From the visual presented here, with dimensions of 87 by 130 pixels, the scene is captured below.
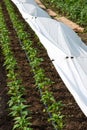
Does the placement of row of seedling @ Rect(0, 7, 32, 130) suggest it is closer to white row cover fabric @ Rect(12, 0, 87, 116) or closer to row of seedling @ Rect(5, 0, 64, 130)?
row of seedling @ Rect(5, 0, 64, 130)

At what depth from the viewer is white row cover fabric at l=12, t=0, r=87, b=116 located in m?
6.58

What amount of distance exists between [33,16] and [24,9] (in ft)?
7.13

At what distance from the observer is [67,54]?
8398mm

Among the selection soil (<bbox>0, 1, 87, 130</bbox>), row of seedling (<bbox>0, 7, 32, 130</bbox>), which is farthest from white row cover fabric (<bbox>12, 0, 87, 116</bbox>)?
row of seedling (<bbox>0, 7, 32, 130</bbox>)

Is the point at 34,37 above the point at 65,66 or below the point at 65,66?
below

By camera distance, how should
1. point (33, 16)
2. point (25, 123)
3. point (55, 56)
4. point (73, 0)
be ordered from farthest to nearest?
point (73, 0) < point (33, 16) < point (55, 56) < point (25, 123)

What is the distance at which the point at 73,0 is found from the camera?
17266 millimetres

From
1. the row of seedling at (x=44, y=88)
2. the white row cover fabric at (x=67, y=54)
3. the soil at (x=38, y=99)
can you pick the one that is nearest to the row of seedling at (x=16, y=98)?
the soil at (x=38, y=99)

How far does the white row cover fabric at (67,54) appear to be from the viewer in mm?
6578

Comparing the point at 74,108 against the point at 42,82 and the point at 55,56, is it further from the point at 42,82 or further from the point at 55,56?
the point at 55,56

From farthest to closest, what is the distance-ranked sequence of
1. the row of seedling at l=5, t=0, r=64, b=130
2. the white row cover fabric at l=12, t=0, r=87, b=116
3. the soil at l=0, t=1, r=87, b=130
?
the white row cover fabric at l=12, t=0, r=87, b=116
the soil at l=0, t=1, r=87, b=130
the row of seedling at l=5, t=0, r=64, b=130

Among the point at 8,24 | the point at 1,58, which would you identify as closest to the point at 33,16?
the point at 8,24

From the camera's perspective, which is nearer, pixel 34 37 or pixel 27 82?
pixel 27 82

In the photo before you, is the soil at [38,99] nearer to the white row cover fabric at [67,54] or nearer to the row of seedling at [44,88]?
the row of seedling at [44,88]
